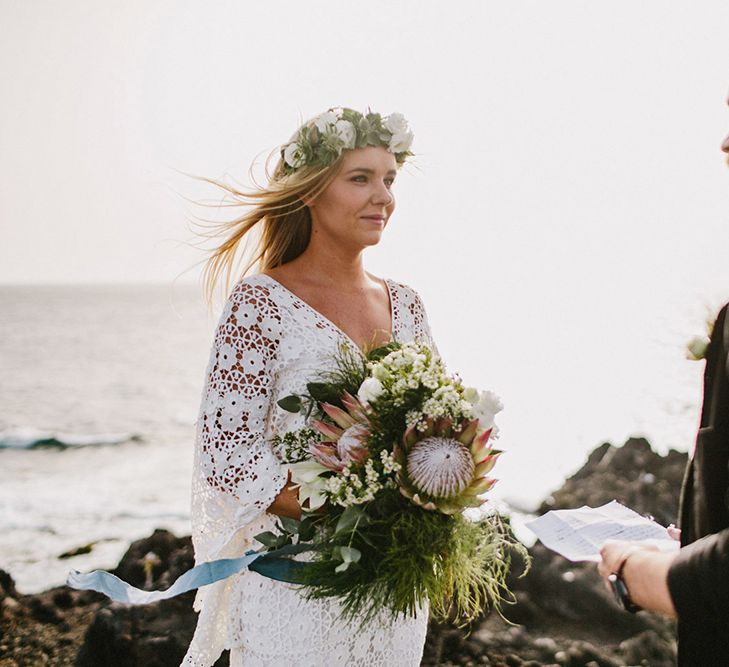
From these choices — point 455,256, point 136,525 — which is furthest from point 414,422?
point 455,256

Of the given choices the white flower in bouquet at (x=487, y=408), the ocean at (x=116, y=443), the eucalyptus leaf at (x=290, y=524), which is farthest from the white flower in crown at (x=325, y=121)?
the eucalyptus leaf at (x=290, y=524)

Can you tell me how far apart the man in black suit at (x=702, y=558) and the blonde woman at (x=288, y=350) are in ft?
3.22

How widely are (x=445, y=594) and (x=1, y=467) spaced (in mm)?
17193

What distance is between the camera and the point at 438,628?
5031 millimetres

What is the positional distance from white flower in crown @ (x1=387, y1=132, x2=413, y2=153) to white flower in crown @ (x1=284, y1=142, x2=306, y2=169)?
1.18ft

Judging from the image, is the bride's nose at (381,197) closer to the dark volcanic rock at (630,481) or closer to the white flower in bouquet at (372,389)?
the white flower in bouquet at (372,389)

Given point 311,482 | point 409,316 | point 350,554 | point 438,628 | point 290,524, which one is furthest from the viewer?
point 438,628

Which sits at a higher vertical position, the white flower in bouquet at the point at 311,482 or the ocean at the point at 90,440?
the white flower in bouquet at the point at 311,482

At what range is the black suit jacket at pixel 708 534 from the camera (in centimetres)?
158

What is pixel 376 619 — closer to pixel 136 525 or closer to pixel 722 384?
pixel 722 384

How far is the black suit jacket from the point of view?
5.18 feet

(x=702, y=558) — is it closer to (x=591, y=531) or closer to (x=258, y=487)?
(x=591, y=531)

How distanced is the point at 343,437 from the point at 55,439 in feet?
67.4

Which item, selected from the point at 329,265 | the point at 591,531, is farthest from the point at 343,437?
the point at 329,265
